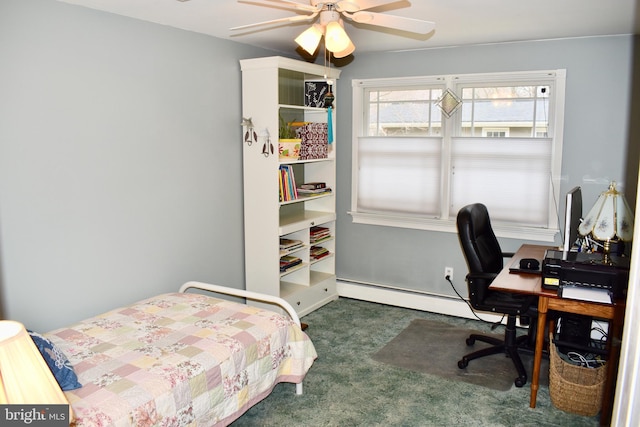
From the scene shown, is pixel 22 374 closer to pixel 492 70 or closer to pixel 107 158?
pixel 107 158

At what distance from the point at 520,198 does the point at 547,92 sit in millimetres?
846

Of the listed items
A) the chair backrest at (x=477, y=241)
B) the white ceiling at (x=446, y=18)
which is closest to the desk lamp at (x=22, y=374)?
the white ceiling at (x=446, y=18)

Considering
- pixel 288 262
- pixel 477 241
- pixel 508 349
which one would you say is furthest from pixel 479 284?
pixel 288 262

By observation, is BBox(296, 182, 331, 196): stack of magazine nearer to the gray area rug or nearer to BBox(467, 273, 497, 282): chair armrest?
the gray area rug

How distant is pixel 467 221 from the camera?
129 inches

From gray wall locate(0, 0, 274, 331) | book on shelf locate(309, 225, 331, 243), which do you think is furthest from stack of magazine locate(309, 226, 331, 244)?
gray wall locate(0, 0, 274, 331)

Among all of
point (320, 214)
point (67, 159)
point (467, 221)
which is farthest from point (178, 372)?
point (320, 214)

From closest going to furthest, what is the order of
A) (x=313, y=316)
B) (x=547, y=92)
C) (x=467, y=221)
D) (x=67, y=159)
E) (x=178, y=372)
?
(x=178, y=372)
(x=67, y=159)
(x=467, y=221)
(x=547, y=92)
(x=313, y=316)

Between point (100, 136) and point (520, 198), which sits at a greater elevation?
point (100, 136)

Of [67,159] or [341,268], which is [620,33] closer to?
[341,268]

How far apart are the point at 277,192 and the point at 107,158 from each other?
1.36m

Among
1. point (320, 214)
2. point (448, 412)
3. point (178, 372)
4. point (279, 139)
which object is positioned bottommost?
point (448, 412)

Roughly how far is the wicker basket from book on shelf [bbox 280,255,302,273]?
2.15 metres

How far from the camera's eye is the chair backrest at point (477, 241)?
10.8 ft
